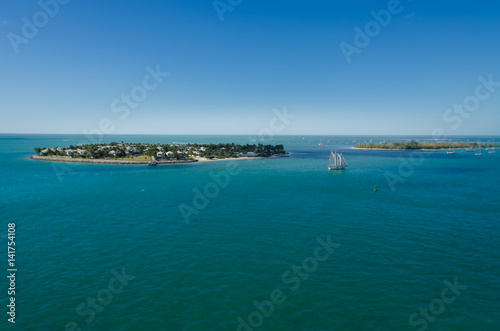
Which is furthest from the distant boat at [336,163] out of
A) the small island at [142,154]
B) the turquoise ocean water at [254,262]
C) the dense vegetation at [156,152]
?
the dense vegetation at [156,152]

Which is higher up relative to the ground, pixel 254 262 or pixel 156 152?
pixel 156 152

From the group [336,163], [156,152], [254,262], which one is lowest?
[254,262]

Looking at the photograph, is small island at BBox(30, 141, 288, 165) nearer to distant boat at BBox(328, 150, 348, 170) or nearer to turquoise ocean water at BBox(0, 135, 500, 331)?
distant boat at BBox(328, 150, 348, 170)

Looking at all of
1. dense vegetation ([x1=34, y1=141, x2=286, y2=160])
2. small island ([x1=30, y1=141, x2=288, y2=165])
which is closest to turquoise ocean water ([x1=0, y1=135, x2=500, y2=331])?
small island ([x1=30, y1=141, x2=288, y2=165])

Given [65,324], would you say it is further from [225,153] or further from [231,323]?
[225,153]

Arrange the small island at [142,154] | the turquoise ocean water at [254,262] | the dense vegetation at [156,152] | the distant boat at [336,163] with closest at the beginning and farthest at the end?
the turquoise ocean water at [254,262] → the distant boat at [336,163] → the small island at [142,154] → the dense vegetation at [156,152]

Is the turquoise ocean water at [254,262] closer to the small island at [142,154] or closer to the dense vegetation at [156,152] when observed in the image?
the small island at [142,154]

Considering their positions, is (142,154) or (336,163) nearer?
(336,163)

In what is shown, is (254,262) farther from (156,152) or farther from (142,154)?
(142,154)

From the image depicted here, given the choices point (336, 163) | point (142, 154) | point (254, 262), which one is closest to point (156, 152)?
point (142, 154)
